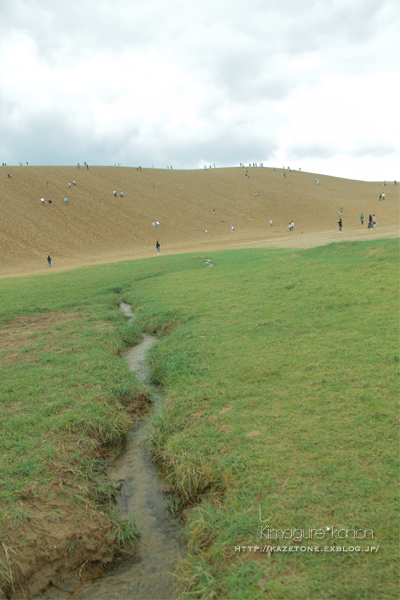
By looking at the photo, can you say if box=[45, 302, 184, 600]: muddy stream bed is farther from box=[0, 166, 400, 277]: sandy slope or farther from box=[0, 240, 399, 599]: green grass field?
box=[0, 166, 400, 277]: sandy slope

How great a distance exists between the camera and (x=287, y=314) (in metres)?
10.3

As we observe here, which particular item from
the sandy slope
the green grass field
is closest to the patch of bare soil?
the green grass field

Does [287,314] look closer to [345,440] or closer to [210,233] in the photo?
[345,440]

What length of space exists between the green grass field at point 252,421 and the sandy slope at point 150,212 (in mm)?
25162

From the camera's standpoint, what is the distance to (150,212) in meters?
61.6

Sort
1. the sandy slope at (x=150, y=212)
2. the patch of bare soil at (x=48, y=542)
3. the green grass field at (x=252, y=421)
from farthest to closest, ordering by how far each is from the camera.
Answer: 1. the sandy slope at (x=150, y=212)
2. the patch of bare soil at (x=48, y=542)
3. the green grass field at (x=252, y=421)

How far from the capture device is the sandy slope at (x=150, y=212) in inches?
1724

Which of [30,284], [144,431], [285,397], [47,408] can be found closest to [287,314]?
[285,397]

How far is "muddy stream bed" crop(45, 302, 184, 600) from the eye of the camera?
395 cm

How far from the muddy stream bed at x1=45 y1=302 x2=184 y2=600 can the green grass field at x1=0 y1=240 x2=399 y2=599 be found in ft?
0.87

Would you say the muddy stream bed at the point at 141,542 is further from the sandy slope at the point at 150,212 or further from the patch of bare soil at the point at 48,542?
the sandy slope at the point at 150,212

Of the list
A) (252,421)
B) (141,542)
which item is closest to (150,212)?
(252,421)

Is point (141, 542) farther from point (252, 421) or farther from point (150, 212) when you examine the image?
point (150, 212)

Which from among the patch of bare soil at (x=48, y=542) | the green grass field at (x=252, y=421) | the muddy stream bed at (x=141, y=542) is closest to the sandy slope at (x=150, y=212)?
the green grass field at (x=252, y=421)
